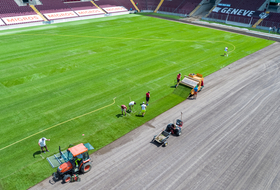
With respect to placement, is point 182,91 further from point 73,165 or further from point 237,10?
point 237,10

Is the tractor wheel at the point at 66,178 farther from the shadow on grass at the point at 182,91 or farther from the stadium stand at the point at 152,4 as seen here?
the stadium stand at the point at 152,4

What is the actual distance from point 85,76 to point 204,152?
18.5 metres

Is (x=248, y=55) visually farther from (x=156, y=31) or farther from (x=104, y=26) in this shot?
(x=104, y=26)

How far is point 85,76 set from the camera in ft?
91.8

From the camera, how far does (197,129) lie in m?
18.4

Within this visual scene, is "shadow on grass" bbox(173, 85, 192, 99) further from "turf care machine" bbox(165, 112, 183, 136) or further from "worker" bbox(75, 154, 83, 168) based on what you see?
"worker" bbox(75, 154, 83, 168)

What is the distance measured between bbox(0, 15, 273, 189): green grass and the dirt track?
169 cm

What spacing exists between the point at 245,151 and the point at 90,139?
1236cm

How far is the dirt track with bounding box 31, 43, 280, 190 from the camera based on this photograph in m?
13.7

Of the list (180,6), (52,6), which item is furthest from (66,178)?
(180,6)

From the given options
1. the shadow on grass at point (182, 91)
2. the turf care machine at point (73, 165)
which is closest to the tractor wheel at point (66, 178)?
the turf care machine at point (73, 165)

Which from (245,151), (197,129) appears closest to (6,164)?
(197,129)

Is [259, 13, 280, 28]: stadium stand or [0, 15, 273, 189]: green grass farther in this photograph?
[259, 13, 280, 28]: stadium stand

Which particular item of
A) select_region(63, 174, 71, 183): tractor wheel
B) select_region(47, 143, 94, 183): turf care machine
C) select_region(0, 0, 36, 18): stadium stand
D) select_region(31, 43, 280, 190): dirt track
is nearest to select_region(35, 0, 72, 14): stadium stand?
select_region(0, 0, 36, 18): stadium stand
